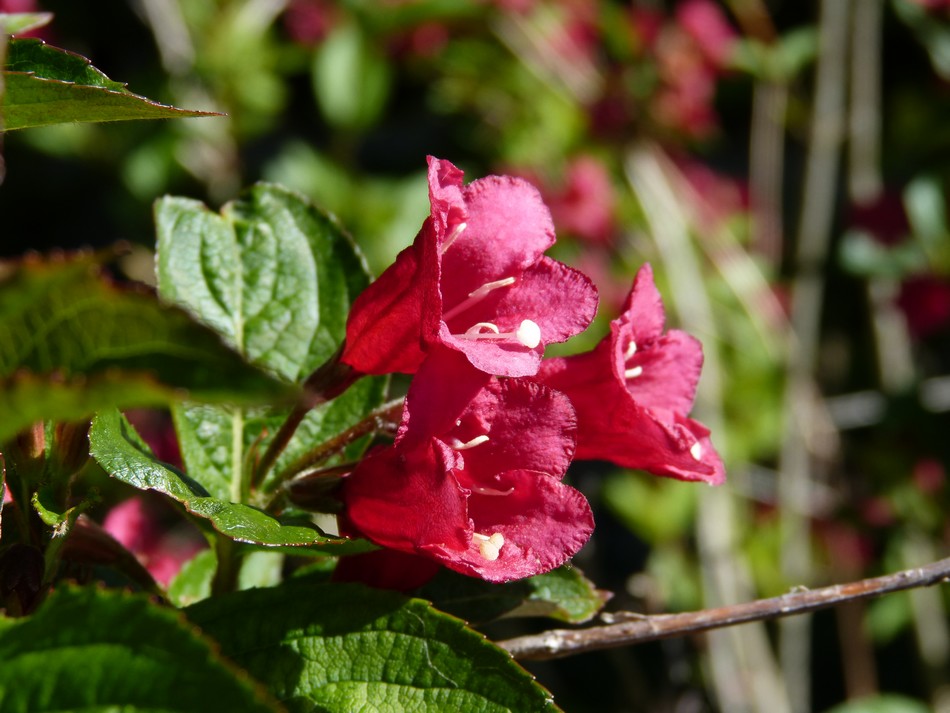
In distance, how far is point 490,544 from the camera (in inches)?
30.5

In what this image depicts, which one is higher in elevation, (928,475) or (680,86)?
(680,86)

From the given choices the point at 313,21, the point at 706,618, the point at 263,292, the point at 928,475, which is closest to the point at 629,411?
the point at 706,618

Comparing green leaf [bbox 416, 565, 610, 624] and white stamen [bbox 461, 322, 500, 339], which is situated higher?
white stamen [bbox 461, 322, 500, 339]

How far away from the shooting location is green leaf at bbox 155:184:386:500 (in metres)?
0.94

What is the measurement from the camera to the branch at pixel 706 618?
79 centimetres

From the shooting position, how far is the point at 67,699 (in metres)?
0.54

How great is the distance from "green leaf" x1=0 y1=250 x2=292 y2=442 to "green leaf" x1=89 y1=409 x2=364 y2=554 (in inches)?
8.2

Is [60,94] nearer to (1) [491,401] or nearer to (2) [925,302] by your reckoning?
(1) [491,401]

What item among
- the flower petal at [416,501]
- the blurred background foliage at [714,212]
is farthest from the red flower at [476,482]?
the blurred background foliage at [714,212]

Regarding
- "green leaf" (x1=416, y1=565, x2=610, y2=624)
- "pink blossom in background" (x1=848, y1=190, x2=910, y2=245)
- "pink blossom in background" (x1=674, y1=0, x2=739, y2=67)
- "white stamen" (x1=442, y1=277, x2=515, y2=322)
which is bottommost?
"green leaf" (x1=416, y1=565, x2=610, y2=624)

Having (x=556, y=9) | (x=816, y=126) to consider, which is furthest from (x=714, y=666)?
(x=556, y=9)

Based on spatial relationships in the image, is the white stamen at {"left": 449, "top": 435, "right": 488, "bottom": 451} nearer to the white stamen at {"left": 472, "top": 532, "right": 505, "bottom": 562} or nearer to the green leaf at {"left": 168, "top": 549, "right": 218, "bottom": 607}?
the white stamen at {"left": 472, "top": 532, "right": 505, "bottom": 562}

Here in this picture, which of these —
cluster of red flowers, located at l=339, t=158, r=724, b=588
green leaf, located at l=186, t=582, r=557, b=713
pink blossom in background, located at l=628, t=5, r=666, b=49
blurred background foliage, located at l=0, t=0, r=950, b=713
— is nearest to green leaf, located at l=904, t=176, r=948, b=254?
blurred background foliage, located at l=0, t=0, r=950, b=713

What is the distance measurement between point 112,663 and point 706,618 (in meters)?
0.47
